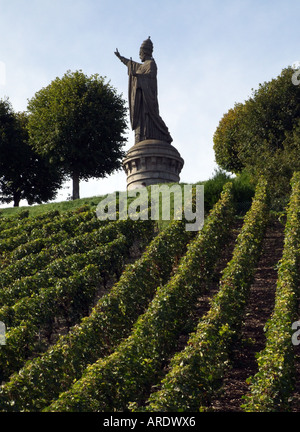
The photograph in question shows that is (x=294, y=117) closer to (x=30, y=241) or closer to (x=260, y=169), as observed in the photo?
(x=260, y=169)

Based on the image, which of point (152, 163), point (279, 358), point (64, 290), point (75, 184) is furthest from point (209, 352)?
point (75, 184)

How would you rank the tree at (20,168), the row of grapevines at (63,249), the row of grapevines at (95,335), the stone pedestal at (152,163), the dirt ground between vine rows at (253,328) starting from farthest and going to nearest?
1. the tree at (20,168)
2. the stone pedestal at (152,163)
3. the row of grapevines at (63,249)
4. the dirt ground between vine rows at (253,328)
5. the row of grapevines at (95,335)

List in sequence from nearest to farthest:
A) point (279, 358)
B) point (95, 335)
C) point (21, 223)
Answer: point (279, 358)
point (95, 335)
point (21, 223)

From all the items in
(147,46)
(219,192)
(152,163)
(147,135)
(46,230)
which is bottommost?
(46,230)

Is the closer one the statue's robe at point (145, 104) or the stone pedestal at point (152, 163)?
the stone pedestal at point (152, 163)

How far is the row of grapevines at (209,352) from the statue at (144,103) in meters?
15.3

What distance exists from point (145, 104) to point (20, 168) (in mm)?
18296

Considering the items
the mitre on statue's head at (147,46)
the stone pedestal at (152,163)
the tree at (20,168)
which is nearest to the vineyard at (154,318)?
the stone pedestal at (152,163)

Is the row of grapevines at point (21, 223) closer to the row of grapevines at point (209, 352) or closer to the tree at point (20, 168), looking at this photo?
the row of grapevines at point (209, 352)

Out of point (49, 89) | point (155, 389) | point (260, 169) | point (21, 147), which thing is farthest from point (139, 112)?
point (155, 389)

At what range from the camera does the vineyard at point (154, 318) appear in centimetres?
1090

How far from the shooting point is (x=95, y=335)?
44.7ft

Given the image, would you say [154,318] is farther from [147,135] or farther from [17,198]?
[17,198]

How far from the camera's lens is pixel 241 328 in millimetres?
14367
